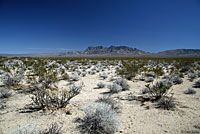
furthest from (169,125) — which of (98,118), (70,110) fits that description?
(70,110)

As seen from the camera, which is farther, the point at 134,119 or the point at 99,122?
the point at 134,119

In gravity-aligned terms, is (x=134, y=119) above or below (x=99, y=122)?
below

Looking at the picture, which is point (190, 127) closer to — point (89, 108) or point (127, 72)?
point (89, 108)

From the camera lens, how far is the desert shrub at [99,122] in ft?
9.48

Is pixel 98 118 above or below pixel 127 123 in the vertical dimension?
above

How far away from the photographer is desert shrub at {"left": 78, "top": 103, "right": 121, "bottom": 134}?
114 inches

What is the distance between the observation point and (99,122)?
298 centimetres

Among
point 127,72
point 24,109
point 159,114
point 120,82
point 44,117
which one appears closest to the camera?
point 44,117

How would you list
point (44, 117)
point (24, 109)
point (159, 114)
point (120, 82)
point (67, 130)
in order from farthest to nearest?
point (120, 82), point (24, 109), point (159, 114), point (44, 117), point (67, 130)

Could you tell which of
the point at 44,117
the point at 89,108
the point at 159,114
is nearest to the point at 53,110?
the point at 44,117

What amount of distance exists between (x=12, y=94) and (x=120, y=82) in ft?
20.2

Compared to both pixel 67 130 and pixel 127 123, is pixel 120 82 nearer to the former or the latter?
pixel 127 123

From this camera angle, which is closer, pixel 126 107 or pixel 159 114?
pixel 159 114

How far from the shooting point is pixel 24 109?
3980mm
